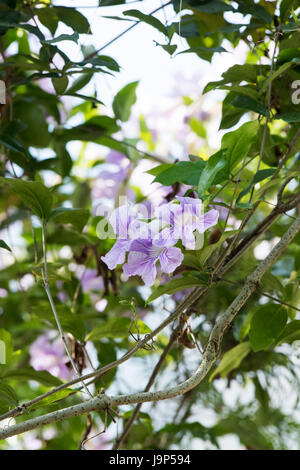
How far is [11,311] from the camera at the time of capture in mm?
1080

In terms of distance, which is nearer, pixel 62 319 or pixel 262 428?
pixel 62 319

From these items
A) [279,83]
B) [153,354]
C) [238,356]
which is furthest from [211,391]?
[279,83]

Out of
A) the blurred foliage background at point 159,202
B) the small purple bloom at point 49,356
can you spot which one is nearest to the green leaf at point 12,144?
the blurred foliage background at point 159,202

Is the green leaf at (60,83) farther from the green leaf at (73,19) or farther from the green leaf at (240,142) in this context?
the green leaf at (240,142)

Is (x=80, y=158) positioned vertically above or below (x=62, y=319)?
above

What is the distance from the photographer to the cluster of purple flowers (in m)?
0.48

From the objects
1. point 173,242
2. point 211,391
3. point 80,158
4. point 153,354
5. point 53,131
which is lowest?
point 173,242

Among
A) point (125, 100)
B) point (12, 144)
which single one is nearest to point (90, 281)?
point (125, 100)

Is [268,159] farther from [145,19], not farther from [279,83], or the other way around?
[145,19]

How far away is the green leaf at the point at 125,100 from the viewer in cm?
87

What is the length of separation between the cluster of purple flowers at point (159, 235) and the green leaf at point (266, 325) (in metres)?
0.16

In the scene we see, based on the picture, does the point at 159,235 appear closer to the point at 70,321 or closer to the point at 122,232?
the point at 122,232

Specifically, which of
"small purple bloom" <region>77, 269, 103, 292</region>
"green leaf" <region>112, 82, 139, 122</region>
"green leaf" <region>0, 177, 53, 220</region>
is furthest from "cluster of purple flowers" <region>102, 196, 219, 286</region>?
"small purple bloom" <region>77, 269, 103, 292</region>
